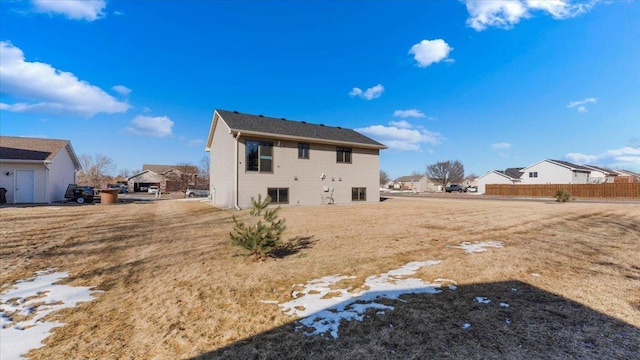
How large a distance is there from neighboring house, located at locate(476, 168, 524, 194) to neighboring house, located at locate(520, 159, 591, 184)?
61.4 inches

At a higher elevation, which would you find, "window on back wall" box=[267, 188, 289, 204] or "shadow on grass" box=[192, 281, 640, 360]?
"window on back wall" box=[267, 188, 289, 204]

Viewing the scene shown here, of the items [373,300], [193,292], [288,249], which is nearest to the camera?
[373,300]

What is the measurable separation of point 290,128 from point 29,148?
19468mm

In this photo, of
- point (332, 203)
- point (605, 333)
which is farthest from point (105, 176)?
point (605, 333)

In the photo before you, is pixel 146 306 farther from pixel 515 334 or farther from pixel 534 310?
pixel 534 310

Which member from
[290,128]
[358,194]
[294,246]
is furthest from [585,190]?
[294,246]

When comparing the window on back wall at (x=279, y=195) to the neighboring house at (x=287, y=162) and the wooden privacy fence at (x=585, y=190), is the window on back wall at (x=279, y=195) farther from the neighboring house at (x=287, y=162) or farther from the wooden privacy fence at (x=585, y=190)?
the wooden privacy fence at (x=585, y=190)

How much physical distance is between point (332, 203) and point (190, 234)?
11514 millimetres

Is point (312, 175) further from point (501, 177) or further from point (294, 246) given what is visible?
point (501, 177)

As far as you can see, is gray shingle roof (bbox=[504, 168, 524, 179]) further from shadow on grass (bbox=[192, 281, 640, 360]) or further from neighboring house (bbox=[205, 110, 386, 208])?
shadow on grass (bbox=[192, 281, 640, 360])

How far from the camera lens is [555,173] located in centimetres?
4106

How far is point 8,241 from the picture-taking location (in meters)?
7.58

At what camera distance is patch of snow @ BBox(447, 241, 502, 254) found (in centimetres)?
662

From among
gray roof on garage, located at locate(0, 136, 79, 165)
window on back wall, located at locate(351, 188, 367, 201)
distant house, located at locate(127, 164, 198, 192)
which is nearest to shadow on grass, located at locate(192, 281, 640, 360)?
window on back wall, located at locate(351, 188, 367, 201)
